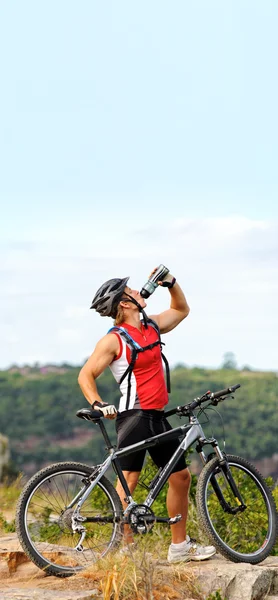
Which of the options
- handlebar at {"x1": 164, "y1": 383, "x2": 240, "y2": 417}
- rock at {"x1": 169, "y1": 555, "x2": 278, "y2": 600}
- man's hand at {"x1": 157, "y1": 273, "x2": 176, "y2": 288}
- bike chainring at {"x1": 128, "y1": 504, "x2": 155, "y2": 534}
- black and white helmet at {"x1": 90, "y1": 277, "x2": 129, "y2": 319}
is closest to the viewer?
rock at {"x1": 169, "y1": 555, "x2": 278, "y2": 600}

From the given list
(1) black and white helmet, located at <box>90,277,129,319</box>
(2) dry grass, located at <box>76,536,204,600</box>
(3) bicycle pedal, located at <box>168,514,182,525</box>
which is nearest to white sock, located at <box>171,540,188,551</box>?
(3) bicycle pedal, located at <box>168,514,182,525</box>

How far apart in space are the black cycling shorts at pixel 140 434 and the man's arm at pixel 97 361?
307 mm

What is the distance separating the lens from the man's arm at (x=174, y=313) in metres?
7.71

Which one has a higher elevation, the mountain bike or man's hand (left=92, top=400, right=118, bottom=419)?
man's hand (left=92, top=400, right=118, bottom=419)

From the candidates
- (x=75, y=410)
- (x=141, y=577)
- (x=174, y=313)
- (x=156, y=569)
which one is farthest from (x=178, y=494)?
(x=75, y=410)

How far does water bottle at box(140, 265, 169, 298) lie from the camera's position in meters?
7.50

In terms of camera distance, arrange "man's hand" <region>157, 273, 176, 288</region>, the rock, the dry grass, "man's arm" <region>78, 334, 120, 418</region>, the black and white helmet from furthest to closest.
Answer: "man's hand" <region>157, 273, 176, 288</region>, the black and white helmet, "man's arm" <region>78, 334, 120, 418</region>, the rock, the dry grass

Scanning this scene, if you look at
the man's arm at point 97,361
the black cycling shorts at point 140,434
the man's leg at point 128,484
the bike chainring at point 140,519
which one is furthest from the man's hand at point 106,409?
the bike chainring at point 140,519

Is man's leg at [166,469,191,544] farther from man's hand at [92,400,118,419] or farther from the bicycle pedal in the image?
man's hand at [92,400,118,419]

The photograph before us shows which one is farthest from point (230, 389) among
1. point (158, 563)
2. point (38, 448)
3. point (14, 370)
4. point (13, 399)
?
point (14, 370)

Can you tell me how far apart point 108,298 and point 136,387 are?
0.75m

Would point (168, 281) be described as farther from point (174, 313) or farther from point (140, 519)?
point (140, 519)

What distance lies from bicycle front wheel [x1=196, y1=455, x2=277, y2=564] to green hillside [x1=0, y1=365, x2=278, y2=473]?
109 feet

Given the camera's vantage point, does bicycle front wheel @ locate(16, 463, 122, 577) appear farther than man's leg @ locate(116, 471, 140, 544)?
No
